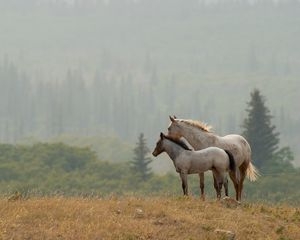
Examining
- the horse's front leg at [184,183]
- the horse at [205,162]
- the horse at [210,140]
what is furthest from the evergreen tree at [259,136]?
the horse's front leg at [184,183]

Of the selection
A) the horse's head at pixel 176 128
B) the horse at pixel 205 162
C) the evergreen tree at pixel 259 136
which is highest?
the horse's head at pixel 176 128

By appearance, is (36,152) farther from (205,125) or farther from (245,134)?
(205,125)

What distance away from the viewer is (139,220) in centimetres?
1472

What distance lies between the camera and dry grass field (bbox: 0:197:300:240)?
43.9 ft

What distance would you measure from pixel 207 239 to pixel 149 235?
143 centimetres

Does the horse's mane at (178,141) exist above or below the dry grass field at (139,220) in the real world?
above

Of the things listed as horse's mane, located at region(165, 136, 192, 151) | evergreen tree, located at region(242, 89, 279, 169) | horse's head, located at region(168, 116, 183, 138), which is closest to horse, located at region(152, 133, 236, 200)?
horse's mane, located at region(165, 136, 192, 151)

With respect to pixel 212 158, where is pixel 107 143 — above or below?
below

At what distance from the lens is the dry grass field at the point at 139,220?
13367mm

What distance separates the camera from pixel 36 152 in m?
84.7

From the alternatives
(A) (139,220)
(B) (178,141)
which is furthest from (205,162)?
(A) (139,220)

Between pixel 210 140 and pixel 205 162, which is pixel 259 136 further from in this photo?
pixel 205 162

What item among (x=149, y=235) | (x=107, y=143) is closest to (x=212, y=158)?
(x=149, y=235)

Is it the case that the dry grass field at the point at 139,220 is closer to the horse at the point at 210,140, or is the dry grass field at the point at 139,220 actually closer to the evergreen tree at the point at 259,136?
the horse at the point at 210,140
